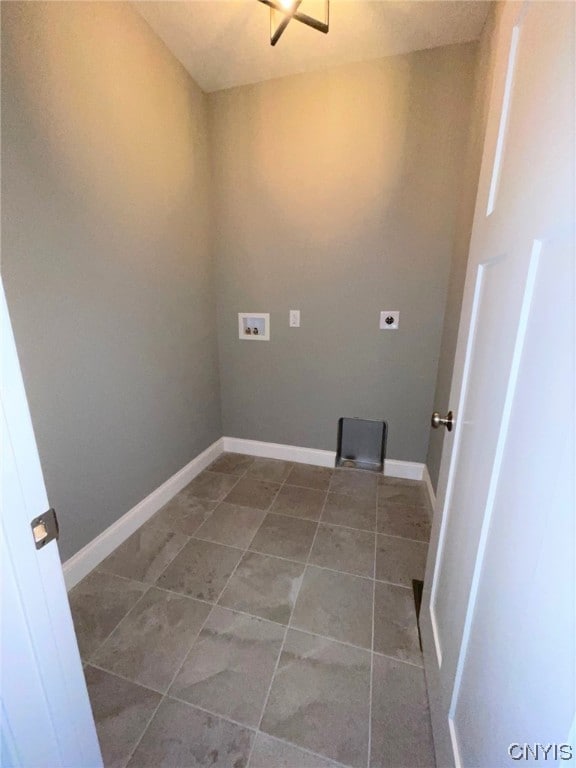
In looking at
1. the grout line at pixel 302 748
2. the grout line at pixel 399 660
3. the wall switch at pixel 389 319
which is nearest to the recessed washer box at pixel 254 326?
the wall switch at pixel 389 319

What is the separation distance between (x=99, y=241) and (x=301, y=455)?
1937 millimetres

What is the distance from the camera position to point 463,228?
5.65 feet

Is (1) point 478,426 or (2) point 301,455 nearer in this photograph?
(1) point 478,426

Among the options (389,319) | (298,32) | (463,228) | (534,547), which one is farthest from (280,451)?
(298,32)

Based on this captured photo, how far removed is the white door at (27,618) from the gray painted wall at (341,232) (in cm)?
194

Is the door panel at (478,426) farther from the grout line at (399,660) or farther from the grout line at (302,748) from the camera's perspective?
the grout line at (302,748)

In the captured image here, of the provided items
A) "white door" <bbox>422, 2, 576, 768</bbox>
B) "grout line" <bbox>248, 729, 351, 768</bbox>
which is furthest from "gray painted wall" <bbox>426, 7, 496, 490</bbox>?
"grout line" <bbox>248, 729, 351, 768</bbox>

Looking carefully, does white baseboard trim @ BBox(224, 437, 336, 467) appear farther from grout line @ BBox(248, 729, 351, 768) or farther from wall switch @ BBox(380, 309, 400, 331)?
grout line @ BBox(248, 729, 351, 768)

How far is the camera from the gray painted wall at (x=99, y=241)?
3.91 ft

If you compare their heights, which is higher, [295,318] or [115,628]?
[295,318]

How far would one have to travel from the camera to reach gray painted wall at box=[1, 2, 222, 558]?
1.19m

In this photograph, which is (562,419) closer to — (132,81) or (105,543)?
(105,543)

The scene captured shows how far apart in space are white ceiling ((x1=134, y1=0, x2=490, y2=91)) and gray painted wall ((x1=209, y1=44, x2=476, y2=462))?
83mm

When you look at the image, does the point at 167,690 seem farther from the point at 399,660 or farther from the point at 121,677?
the point at 399,660
